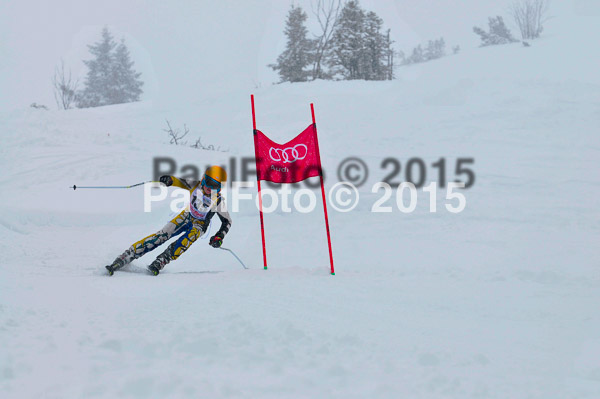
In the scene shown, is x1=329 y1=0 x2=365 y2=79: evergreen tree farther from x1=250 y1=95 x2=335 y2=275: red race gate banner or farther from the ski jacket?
the ski jacket

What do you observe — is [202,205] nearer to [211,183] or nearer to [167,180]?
[211,183]

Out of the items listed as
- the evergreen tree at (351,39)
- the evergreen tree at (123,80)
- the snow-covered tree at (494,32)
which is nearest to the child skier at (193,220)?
the evergreen tree at (351,39)

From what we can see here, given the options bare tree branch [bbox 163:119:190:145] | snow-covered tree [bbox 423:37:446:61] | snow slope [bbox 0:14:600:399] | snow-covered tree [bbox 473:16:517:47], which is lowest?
snow slope [bbox 0:14:600:399]

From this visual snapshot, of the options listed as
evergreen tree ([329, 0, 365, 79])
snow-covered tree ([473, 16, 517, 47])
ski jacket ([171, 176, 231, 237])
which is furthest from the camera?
snow-covered tree ([473, 16, 517, 47])

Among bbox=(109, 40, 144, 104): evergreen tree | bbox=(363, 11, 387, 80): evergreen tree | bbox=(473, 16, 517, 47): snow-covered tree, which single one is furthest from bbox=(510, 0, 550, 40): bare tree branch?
bbox=(109, 40, 144, 104): evergreen tree

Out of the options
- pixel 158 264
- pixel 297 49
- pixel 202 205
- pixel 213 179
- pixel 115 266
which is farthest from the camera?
pixel 297 49

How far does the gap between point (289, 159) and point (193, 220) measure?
59.4 inches

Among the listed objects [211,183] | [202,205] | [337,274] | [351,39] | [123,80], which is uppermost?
[123,80]

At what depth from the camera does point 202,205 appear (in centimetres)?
623

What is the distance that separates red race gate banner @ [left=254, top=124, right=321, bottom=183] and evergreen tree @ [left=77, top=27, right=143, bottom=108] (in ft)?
107

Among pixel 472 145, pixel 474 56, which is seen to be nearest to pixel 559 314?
pixel 472 145

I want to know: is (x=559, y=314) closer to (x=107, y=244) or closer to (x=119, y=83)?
(x=107, y=244)

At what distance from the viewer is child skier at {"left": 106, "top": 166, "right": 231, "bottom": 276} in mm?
6055

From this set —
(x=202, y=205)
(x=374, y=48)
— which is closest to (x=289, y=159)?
(x=202, y=205)
